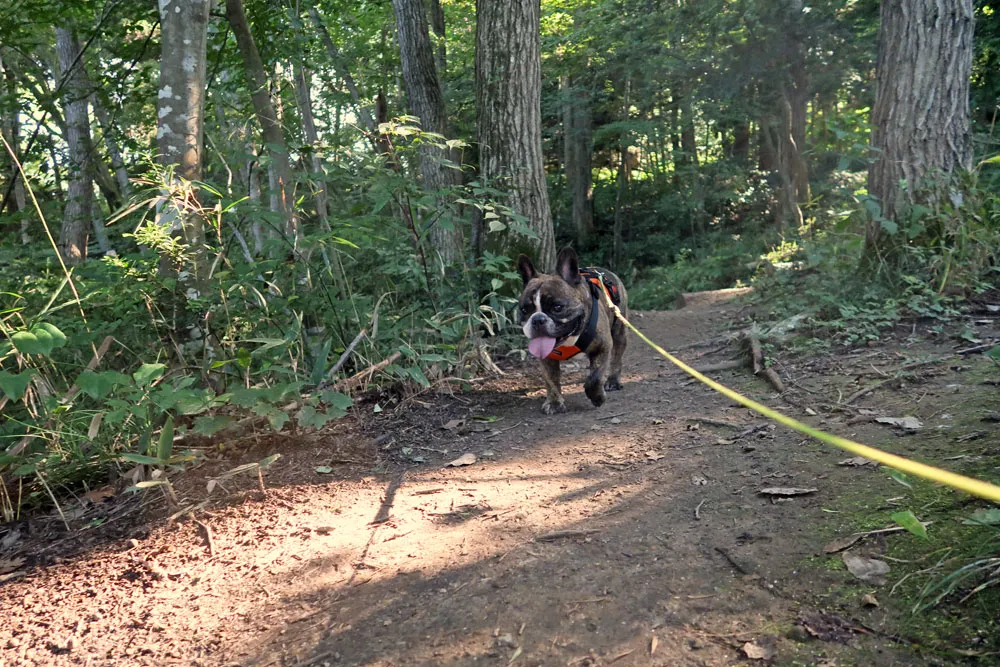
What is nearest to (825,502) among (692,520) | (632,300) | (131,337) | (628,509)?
(692,520)

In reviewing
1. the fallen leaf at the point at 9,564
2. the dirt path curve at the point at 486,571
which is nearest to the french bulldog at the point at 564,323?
the dirt path curve at the point at 486,571

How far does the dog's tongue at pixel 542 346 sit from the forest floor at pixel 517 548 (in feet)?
2.00

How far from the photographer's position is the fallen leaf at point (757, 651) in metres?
1.99

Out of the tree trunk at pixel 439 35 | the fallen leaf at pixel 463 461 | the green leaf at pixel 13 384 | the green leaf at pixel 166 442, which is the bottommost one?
the fallen leaf at pixel 463 461

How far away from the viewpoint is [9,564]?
3201mm

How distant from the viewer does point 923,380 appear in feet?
14.0

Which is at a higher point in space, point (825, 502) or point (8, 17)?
point (8, 17)

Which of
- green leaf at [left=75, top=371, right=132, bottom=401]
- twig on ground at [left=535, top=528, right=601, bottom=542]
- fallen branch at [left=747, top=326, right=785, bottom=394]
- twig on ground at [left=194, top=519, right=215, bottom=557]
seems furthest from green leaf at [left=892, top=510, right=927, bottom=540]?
green leaf at [left=75, top=371, right=132, bottom=401]

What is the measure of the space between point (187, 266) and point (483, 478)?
8.40ft

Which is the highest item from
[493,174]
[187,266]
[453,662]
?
[493,174]

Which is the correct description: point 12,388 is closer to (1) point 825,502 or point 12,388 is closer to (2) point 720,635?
(2) point 720,635

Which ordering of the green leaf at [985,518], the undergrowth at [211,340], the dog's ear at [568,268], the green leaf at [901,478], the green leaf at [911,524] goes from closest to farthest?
the green leaf at [985,518] → the green leaf at [911,524] → the green leaf at [901,478] → the undergrowth at [211,340] → the dog's ear at [568,268]

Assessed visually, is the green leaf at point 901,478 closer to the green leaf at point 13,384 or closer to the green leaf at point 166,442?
the green leaf at point 166,442

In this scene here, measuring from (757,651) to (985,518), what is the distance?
1.00 m
